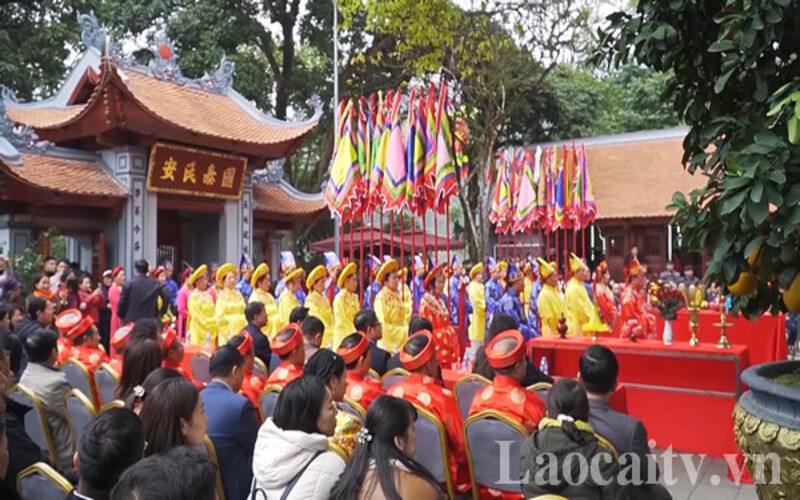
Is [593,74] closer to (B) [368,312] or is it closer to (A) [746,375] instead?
(B) [368,312]

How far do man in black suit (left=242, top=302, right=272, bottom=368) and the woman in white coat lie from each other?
354 centimetres

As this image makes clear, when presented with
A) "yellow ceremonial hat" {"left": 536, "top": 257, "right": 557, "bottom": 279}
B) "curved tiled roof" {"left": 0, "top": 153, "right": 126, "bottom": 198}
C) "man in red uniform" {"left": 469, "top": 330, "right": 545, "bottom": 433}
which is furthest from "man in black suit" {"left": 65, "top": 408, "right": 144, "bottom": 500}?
"curved tiled roof" {"left": 0, "top": 153, "right": 126, "bottom": 198}

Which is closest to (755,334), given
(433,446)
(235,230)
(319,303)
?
(319,303)

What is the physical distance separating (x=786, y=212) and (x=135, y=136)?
43.9 feet

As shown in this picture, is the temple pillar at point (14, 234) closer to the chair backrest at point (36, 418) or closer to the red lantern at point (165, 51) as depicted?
the red lantern at point (165, 51)

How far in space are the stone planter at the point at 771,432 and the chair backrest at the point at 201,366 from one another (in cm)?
439

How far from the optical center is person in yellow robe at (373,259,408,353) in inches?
315

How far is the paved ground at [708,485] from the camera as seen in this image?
4.44 meters

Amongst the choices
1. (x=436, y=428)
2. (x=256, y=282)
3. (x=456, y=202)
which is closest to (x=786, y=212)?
(x=436, y=428)

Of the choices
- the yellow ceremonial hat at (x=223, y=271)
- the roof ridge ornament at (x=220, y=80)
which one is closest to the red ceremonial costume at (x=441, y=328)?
the yellow ceremonial hat at (x=223, y=271)

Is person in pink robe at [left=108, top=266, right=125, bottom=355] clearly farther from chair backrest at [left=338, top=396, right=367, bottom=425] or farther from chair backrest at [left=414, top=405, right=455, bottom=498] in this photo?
chair backrest at [left=414, top=405, right=455, bottom=498]

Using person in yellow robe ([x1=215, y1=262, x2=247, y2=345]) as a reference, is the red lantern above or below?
above

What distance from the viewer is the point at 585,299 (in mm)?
8727

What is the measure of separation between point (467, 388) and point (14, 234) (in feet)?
35.9
